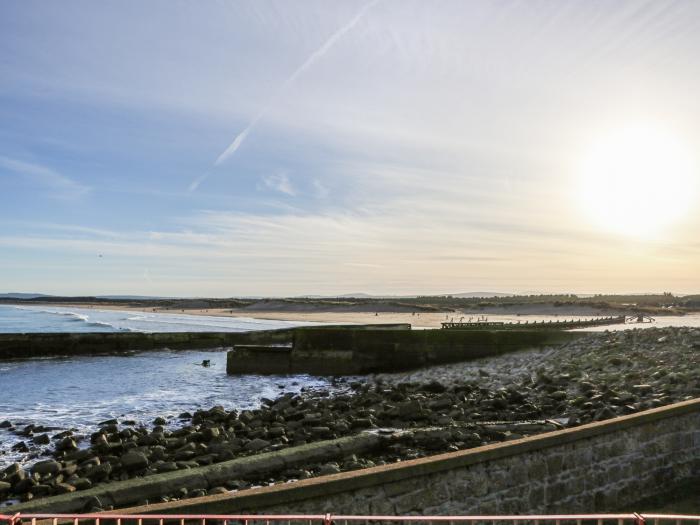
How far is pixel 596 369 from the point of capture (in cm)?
Answer: 1555

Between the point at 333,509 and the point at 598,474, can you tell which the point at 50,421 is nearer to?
the point at 333,509

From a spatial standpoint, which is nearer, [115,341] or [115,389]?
[115,389]

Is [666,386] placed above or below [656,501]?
above

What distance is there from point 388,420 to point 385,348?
332 inches

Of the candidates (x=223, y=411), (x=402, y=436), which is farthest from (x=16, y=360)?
(x=402, y=436)

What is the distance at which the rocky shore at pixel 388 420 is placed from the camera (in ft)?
30.7

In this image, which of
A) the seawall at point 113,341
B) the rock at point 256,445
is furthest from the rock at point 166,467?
the seawall at point 113,341

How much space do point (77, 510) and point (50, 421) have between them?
26.7 feet

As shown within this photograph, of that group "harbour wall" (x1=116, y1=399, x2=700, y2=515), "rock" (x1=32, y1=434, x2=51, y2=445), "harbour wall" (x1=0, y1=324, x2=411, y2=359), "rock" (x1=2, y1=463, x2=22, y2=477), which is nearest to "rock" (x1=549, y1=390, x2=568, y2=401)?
"harbour wall" (x1=116, y1=399, x2=700, y2=515)

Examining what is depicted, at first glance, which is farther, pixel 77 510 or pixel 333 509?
pixel 77 510

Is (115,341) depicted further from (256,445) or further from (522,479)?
(522,479)

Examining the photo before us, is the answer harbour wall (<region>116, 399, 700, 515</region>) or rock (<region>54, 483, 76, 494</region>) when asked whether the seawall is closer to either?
rock (<region>54, 483, 76, 494</region>)

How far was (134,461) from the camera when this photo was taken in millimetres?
9789

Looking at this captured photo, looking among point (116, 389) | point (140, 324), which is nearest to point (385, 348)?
point (116, 389)
